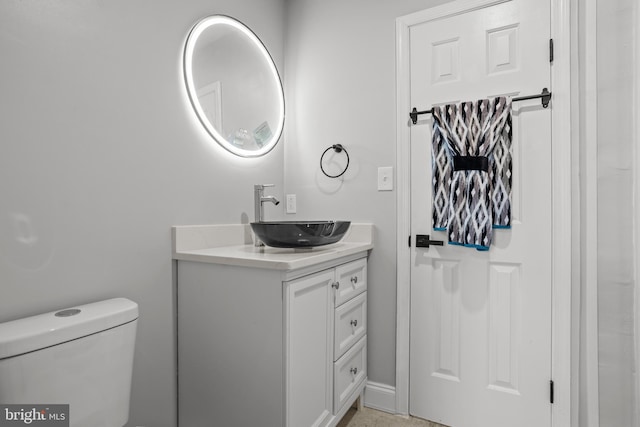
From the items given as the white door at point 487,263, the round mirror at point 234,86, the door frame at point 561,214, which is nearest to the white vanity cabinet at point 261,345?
the white door at point 487,263

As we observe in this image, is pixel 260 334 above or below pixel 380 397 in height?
above

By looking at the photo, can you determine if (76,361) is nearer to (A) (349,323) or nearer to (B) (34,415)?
(B) (34,415)

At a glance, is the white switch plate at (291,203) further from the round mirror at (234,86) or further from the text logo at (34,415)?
the text logo at (34,415)

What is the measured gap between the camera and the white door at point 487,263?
1.40 metres

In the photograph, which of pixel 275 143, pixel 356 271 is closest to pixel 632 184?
pixel 356 271

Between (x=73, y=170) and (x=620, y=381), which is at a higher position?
(x=73, y=170)

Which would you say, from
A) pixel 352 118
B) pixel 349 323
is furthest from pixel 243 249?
pixel 352 118

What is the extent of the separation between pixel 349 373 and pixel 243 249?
31.0 inches

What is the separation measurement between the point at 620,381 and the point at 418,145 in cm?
121

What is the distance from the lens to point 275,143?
1.93 meters

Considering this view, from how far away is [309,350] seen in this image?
122 centimetres

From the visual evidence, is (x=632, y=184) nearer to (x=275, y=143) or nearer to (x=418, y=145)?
(x=418, y=145)

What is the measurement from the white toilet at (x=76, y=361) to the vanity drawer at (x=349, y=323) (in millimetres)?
793

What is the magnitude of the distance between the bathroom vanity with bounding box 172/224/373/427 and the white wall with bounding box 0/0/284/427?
4.1 inches
